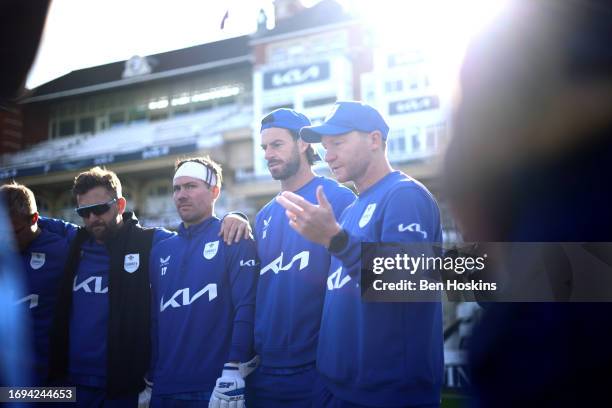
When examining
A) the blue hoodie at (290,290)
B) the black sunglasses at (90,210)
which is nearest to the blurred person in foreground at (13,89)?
the black sunglasses at (90,210)

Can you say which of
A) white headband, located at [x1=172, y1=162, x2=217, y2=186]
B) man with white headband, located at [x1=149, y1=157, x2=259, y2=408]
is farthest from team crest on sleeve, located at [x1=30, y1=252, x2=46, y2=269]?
white headband, located at [x1=172, y1=162, x2=217, y2=186]

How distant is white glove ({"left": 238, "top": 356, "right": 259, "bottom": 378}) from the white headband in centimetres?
63

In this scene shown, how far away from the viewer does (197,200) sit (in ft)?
6.83

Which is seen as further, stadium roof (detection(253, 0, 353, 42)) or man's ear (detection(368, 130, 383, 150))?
stadium roof (detection(253, 0, 353, 42))

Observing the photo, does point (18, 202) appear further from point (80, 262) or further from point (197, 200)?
point (197, 200)

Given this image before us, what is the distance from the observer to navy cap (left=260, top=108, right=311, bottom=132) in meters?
2.00

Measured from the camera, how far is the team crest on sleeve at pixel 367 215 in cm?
162

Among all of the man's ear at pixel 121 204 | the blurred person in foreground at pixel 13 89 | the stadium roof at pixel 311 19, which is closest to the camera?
the blurred person in foreground at pixel 13 89

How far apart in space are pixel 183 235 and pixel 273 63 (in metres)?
4.18

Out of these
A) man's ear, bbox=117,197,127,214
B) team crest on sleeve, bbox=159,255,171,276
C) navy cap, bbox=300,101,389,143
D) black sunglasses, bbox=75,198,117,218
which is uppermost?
navy cap, bbox=300,101,389,143

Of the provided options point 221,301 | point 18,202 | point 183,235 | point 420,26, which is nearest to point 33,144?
point 18,202

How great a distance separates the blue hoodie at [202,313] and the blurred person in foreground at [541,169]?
983 mm

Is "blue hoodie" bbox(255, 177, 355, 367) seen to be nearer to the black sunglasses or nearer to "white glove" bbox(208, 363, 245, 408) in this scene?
"white glove" bbox(208, 363, 245, 408)

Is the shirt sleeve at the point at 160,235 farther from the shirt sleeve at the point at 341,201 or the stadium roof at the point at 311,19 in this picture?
the stadium roof at the point at 311,19
